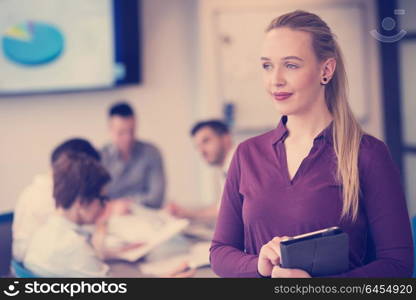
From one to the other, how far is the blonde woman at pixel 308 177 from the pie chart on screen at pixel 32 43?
2342mm

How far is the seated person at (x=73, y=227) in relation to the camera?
1.73 meters

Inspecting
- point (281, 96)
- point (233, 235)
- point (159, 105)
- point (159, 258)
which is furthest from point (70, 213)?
point (159, 105)

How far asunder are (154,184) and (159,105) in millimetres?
789

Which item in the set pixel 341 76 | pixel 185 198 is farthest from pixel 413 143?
pixel 185 198

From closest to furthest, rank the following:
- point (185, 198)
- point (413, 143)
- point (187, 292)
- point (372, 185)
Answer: point (372, 185)
point (187, 292)
point (413, 143)
point (185, 198)

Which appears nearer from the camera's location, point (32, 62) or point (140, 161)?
point (140, 161)

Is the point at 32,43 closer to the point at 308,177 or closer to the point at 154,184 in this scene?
the point at 154,184

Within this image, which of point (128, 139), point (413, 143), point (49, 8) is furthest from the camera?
point (49, 8)

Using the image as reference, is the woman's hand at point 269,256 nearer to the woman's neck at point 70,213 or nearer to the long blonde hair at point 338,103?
the long blonde hair at point 338,103

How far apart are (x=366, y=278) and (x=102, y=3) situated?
2.65 metres

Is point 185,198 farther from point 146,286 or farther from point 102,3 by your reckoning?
point 146,286

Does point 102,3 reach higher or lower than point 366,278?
higher

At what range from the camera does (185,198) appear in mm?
3703

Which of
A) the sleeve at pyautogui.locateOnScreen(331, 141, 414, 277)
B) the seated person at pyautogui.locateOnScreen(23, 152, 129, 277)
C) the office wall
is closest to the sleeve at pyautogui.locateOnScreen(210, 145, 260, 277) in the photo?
the sleeve at pyautogui.locateOnScreen(331, 141, 414, 277)
